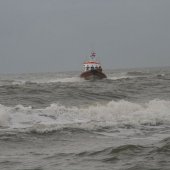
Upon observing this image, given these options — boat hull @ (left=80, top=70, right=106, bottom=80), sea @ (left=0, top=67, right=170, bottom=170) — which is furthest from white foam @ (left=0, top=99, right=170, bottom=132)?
boat hull @ (left=80, top=70, right=106, bottom=80)

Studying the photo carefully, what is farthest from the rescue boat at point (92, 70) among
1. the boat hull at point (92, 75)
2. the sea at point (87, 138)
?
the sea at point (87, 138)

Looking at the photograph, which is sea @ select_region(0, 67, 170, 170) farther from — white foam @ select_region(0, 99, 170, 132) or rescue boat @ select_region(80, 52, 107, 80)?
rescue boat @ select_region(80, 52, 107, 80)

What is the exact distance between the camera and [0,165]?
25.4 ft

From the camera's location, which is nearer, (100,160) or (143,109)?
(100,160)

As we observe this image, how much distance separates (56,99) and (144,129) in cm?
970

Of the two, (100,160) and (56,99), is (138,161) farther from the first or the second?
(56,99)

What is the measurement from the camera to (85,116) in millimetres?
15102

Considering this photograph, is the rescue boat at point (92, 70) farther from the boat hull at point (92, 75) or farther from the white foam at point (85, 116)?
the white foam at point (85, 116)

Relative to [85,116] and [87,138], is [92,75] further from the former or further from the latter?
[87,138]

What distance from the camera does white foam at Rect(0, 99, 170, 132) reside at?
42.7ft

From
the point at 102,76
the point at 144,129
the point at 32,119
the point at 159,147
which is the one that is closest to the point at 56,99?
the point at 32,119

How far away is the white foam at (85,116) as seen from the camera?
42.7 feet

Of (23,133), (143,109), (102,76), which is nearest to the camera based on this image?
(23,133)

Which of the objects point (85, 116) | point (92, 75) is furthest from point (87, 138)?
point (92, 75)
